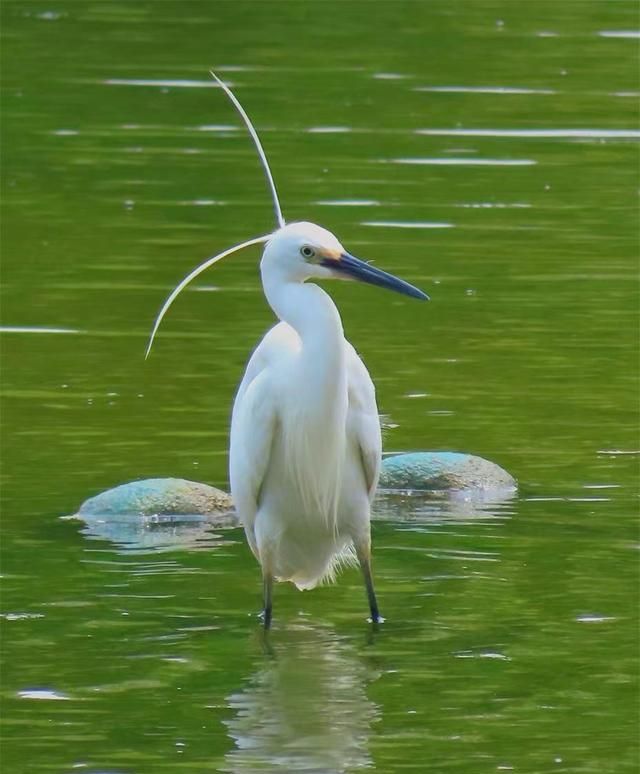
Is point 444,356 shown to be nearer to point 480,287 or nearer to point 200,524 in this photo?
point 480,287

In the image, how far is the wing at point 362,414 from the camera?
6684 millimetres

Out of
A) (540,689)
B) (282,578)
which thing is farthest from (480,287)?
(540,689)

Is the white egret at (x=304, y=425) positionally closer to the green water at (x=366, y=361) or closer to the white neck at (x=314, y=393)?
the white neck at (x=314, y=393)

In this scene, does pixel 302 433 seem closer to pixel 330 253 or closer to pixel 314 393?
pixel 314 393

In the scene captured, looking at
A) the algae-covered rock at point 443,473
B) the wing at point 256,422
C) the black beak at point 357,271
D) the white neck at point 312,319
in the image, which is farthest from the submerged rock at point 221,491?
the black beak at point 357,271

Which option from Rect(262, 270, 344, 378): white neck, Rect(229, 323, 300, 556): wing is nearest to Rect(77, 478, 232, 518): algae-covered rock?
Rect(229, 323, 300, 556): wing

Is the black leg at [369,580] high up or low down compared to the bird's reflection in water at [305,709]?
up

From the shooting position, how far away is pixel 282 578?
22.9 feet

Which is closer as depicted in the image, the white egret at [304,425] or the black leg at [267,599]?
the white egret at [304,425]

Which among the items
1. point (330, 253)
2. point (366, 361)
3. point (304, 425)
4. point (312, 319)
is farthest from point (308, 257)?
point (366, 361)

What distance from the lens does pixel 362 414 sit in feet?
22.0

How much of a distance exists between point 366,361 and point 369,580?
318 centimetres

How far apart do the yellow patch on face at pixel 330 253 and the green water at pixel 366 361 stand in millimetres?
1235

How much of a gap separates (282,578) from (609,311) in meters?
4.32
